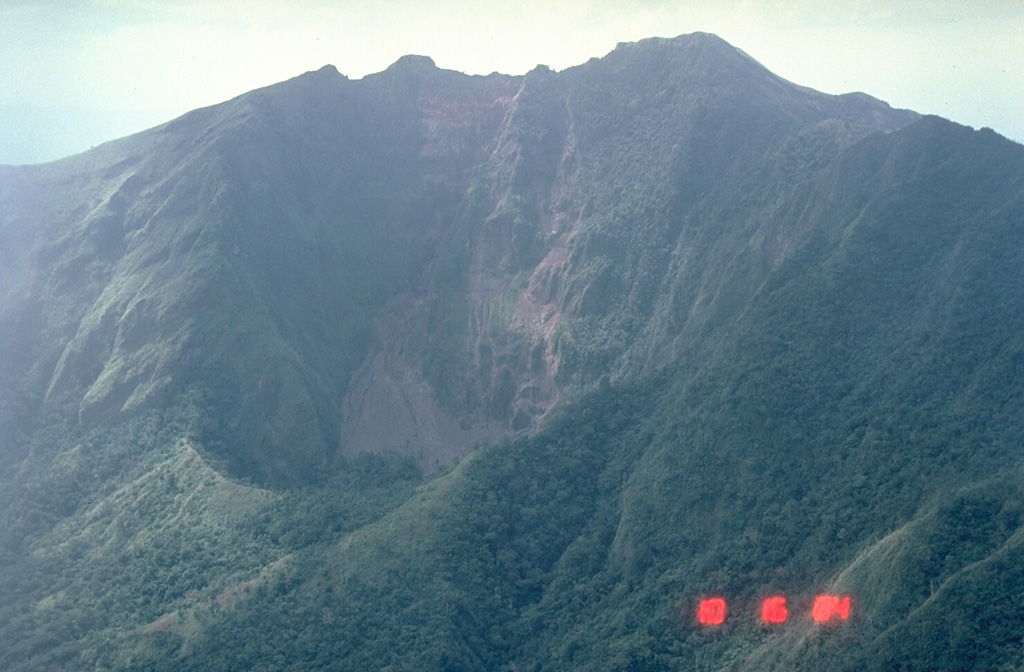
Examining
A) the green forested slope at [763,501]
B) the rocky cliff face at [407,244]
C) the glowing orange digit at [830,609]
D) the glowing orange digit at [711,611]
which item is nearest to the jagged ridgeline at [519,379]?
the green forested slope at [763,501]

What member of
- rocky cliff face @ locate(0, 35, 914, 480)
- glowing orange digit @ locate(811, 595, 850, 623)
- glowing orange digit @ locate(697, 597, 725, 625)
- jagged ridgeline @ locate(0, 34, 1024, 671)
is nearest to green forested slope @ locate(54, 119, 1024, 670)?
jagged ridgeline @ locate(0, 34, 1024, 671)

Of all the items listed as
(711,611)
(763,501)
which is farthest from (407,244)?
(711,611)

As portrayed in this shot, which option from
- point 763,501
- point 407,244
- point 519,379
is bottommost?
point 763,501

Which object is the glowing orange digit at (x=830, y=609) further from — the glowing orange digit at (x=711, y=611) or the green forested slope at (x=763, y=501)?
the glowing orange digit at (x=711, y=611)

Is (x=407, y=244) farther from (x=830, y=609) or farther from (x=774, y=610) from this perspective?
(x=830, y=609)

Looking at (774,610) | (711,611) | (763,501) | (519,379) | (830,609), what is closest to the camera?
(830,609)

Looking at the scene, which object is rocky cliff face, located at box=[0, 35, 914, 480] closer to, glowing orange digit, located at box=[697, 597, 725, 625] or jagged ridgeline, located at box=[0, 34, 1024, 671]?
jagged ridgeline, located at box=[0, 34, 1024, 671]

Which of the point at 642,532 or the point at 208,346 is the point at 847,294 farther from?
the point at 208,346
